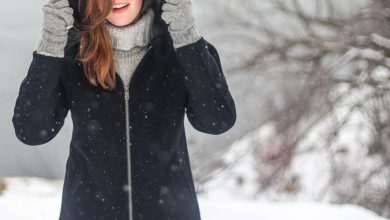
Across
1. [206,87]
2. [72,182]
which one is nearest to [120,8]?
[206,87]

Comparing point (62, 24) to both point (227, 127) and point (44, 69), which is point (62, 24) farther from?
point (227, 127)

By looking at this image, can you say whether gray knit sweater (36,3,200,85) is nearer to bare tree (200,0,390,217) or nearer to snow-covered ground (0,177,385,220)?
snow-covered ground (0,177,385,220)

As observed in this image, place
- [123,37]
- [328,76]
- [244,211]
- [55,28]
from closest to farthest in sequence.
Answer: [55,28] < [123,37] < [244,211] < [328,76]

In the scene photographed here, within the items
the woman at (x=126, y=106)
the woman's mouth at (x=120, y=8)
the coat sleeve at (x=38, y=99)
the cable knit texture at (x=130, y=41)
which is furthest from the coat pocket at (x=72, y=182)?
the woman's mouth at (x=120, y=8)

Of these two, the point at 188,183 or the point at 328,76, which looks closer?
the point at 188,183

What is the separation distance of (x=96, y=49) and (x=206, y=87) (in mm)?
261

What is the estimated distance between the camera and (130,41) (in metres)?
1.26

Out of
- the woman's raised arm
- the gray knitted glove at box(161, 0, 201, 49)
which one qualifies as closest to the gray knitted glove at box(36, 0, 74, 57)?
the woman's raised arm

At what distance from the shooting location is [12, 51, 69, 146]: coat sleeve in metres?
1.17

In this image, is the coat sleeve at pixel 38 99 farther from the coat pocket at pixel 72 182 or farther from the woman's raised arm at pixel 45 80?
the coat pocket at pixel 72 182

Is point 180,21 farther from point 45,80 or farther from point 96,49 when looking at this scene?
point 45,80

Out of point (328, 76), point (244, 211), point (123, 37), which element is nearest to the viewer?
point (123, 37)

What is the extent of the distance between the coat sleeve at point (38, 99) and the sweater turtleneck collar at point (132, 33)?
0.14 metres

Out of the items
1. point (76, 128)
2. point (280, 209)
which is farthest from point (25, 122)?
point (280, 209)
